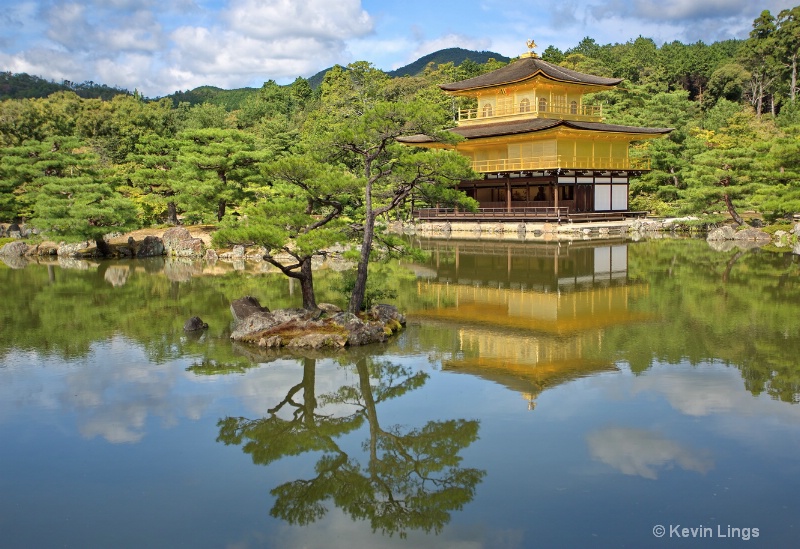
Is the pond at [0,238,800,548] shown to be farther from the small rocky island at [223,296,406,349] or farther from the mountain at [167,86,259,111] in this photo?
the mountain at [167,86,259,111]

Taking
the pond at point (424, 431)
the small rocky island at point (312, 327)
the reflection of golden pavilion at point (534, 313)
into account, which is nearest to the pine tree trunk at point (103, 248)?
the pond at point (424, 431)

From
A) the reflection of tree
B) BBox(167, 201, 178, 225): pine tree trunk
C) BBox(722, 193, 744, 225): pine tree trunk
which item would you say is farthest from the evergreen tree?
BBox(722, 193, 744, 225): pine tree trunk

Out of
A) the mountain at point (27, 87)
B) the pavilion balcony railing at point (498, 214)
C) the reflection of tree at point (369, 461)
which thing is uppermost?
the mountain at point (27, 87)

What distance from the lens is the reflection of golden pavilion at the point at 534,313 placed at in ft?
33.6

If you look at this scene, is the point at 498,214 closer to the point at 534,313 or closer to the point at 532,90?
the point at 532,90

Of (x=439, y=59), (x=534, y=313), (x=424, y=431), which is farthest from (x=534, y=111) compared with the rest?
(x=439, y=59)

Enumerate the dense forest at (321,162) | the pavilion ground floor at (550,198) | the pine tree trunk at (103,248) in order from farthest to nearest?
the pavilion ground floor at (550,198)
the pine tree trunk at (103,248)
the dense forest at (321,162)

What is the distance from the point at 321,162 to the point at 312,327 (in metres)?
3.10

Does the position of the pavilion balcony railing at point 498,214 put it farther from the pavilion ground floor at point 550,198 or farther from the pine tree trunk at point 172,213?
the pine tree trunk at point 172,213

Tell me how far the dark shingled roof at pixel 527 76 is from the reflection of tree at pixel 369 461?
1124 inches

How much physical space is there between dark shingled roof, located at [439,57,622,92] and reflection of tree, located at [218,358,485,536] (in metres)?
28.6

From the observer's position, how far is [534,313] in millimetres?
14242

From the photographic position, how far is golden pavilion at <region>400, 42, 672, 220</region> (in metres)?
32.8

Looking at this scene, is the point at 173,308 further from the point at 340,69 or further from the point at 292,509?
the point at 340,69
